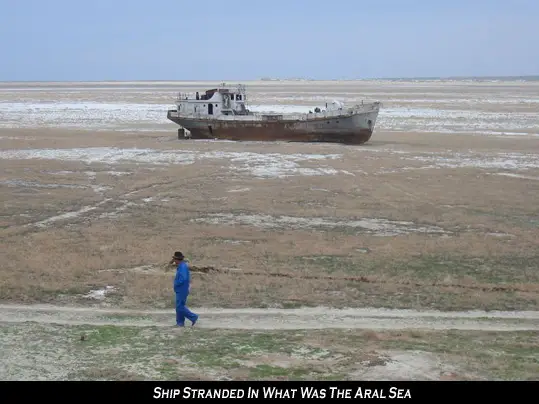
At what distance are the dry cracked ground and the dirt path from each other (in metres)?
0.04

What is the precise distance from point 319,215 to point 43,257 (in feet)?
27.1

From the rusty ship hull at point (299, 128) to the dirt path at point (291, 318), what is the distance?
95.4 ft

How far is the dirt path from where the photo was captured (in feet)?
36.8

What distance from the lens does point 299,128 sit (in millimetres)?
41375

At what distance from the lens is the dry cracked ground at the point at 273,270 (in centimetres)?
930
